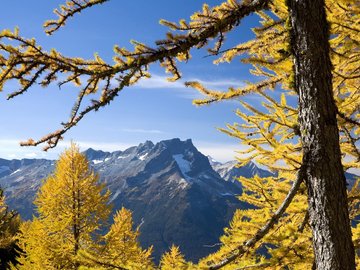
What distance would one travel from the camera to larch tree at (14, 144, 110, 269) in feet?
43.0

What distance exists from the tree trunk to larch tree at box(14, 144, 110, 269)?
11.3 m

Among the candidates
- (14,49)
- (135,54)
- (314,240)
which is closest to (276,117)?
(314,240)

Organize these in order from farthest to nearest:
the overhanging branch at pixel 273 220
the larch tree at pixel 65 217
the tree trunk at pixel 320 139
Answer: the larch tree at pixel 65 217
the overhanging branch at pixel 273 220
the tree trunk at pixel 320 139

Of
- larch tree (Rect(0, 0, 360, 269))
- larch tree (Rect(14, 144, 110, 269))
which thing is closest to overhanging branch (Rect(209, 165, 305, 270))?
larch tree (Rect(0, 0, 360, 269))

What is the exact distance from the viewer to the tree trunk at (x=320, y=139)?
286 cm

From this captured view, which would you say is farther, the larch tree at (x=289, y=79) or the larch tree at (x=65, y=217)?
the larch tree at (x=65, y=217)

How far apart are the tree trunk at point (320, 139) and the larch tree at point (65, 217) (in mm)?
11294

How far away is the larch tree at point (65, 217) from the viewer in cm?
1312

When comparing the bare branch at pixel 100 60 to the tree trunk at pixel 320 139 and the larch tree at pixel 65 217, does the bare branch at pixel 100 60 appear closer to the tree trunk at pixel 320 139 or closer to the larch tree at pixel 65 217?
the tree trunk at pixel 320 139

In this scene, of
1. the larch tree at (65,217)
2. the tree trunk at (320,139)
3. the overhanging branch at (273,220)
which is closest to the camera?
the tree trunk at (320,139)

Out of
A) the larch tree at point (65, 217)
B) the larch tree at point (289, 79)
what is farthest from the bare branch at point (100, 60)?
the larch tree at point (65, 217)

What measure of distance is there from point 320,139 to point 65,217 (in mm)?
12173

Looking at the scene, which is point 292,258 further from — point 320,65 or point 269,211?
point 320,65

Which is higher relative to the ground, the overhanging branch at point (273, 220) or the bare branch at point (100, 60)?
the bare branch at point (100, 60)
